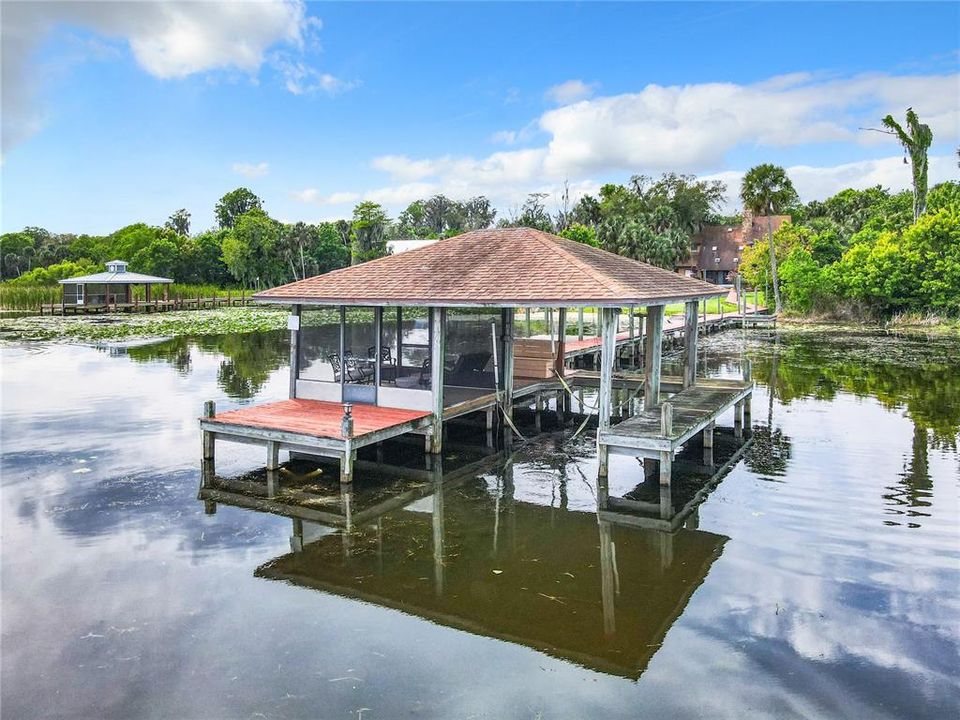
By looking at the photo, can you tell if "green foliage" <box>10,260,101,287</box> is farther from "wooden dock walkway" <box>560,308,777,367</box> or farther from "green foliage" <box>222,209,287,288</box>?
"wooden dock walkway" <box>560,308,777,367</box>

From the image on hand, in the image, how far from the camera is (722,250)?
65500 millimetres

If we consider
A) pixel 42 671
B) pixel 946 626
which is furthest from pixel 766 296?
pixel 42 671

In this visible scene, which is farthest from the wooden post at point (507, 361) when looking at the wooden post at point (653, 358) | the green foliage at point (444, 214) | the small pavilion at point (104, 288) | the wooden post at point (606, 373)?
the green foliage at point (444, 214)

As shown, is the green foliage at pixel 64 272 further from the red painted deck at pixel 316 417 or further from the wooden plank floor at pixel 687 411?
the wooden plank floor at pixel 687 411

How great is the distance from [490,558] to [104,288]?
5200 centimetres

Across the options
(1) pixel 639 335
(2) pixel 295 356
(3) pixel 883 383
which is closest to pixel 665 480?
(2) pixel 295 356

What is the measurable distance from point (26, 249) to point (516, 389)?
84.7 meters

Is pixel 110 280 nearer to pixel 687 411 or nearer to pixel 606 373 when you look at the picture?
pixel 687 411

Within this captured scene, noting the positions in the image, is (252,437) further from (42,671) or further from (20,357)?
(20,357)

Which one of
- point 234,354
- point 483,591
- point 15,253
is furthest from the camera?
point 15,253

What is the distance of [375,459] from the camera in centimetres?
1303

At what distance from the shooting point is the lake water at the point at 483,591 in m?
5.81

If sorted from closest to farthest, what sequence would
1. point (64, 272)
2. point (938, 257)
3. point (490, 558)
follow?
1. point (490, 558)
2. point (938, 257)
3. point (64, 272)

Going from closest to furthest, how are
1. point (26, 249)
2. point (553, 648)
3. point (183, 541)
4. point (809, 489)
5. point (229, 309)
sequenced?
point (553, 648) < point (183, 541) < point (809, 489) < point (229, 309) < point (26, 249)
